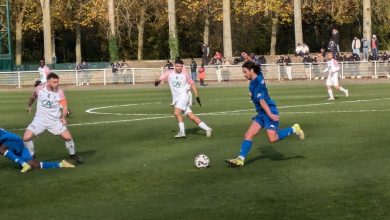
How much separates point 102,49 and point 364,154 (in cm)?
7235

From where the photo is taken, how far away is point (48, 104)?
583 inches

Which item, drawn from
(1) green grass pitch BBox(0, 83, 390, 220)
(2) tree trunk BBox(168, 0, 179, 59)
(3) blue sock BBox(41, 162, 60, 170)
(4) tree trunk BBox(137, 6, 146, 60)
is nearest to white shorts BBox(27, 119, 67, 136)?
(3) blue sock BBox(41, 162, 60, 170)

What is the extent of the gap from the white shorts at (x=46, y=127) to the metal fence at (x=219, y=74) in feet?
113

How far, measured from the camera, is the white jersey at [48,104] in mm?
14773

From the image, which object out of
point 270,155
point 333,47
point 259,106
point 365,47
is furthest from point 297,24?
point 259,106

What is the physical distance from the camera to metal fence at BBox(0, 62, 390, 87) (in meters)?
47.8

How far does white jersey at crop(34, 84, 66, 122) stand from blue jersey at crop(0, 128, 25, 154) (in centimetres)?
59

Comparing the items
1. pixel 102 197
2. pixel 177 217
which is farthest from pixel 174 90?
pixel 177 217

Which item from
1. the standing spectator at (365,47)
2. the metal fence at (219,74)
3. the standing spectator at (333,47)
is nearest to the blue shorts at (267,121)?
the standing spectator at (333,47)

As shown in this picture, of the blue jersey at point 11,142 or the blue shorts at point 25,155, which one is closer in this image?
the blue jersey at point 11,142

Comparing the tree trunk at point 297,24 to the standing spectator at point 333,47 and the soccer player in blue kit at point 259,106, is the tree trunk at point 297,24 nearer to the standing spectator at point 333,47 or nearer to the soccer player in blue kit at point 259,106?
the standing spectator at point 333,47

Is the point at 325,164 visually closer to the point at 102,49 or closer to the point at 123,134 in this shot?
the point at 123,134

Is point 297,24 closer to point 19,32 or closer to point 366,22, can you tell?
point 366,22

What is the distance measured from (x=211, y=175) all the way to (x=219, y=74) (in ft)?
123
